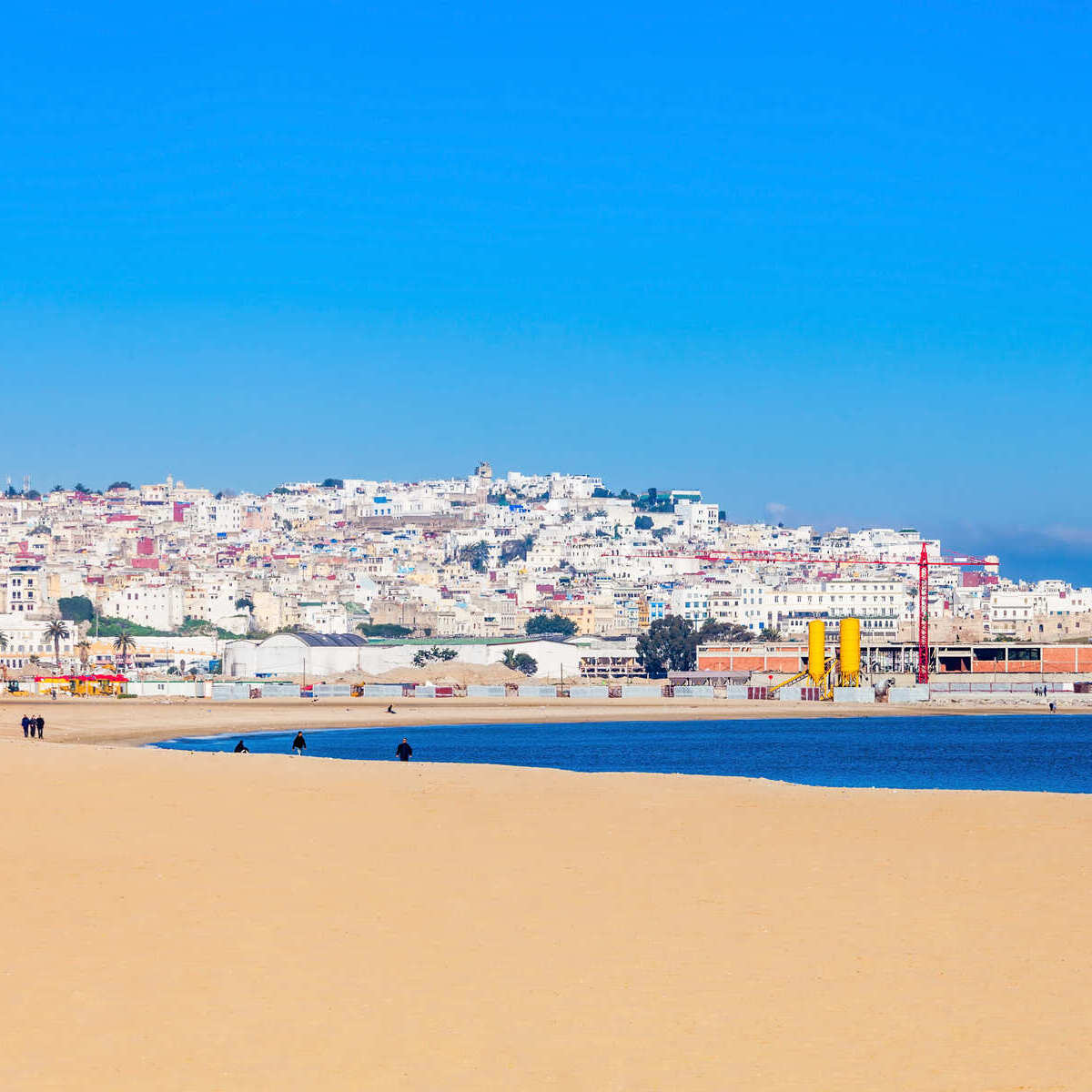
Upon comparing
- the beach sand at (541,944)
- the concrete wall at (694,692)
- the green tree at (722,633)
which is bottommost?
the concrete wall at (694,692)

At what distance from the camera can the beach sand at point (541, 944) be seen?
866cm

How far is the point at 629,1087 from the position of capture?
8.27 m

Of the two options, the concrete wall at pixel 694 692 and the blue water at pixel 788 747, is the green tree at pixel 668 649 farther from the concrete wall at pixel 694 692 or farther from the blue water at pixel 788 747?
the blue water at pixel 788 747

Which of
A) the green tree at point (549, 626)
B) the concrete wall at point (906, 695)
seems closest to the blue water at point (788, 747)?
the concrete wall at point (906, 695)

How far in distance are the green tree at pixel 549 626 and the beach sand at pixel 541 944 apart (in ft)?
559

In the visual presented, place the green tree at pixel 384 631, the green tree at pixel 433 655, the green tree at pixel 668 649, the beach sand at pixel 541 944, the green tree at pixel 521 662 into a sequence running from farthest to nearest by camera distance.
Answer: the green tree at pixel 384 631, the green tree at pixel 521 662, the green tree at pixel 433 655, the green tree at pixel 668 649, the beach sand at pixel 541 944

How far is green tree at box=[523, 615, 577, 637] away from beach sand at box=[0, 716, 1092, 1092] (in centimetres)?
17036

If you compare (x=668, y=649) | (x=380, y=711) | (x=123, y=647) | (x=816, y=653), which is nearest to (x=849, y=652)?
(x=816, y=653)

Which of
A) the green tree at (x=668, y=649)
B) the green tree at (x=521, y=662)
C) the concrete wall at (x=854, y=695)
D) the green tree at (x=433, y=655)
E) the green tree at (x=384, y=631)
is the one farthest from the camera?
the green tree at (x=384, y=631)

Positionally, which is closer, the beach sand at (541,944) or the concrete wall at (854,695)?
the beach sand at (541,944)

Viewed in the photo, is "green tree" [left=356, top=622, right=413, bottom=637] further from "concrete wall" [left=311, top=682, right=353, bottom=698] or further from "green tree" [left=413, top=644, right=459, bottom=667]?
"concrete wall" [left=311, top=682, right=353, bottom=698]

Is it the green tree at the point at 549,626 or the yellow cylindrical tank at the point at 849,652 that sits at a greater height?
the green tree at the point at 549,626

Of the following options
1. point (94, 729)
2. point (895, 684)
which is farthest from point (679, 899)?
point (895, 684)

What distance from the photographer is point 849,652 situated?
9244cm
